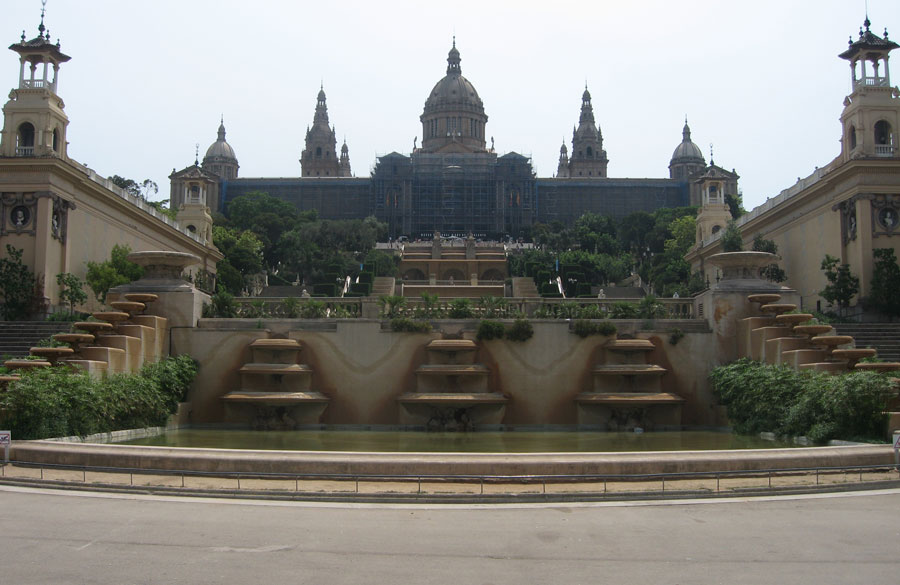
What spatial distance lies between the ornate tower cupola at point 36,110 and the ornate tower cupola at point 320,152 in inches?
5290

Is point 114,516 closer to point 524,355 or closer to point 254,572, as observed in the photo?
point 254,572

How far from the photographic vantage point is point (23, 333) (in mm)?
35656

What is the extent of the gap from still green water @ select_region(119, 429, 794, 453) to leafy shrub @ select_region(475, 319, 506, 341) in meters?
3.19

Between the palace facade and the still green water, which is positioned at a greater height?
the palace facade

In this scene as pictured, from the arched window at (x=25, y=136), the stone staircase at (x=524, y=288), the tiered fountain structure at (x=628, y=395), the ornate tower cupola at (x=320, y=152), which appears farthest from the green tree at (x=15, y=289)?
the ornate tower cupola at (x=320, y=152)

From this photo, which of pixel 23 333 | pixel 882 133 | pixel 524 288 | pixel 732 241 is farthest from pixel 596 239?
pixel 23 333

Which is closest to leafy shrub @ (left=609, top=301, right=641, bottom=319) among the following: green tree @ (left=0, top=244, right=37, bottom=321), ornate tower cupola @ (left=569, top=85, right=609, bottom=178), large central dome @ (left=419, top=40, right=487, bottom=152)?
green tree @ (left=0, top=244, right=37, bottom=321)

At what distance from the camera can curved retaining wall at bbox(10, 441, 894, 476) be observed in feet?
45.2

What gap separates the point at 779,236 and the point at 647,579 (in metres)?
50.7

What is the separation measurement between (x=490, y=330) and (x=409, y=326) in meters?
2.54

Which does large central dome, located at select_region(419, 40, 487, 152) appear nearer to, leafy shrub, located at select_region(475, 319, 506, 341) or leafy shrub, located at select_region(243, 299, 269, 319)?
leafy shrub, located at select_region(243, 299, 269, 319)

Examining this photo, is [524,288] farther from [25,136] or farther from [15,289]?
[15,289]

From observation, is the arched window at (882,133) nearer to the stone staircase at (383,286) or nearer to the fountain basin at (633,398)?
the fountain basin at (633,398)

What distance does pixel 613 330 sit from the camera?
27828 mm
